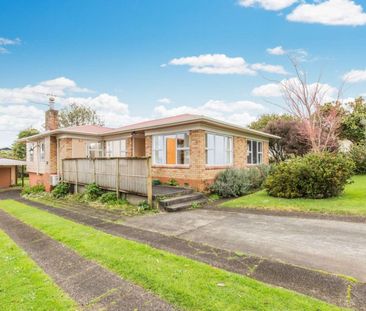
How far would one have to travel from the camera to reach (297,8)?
14031mm

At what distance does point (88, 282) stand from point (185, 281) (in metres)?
1.46

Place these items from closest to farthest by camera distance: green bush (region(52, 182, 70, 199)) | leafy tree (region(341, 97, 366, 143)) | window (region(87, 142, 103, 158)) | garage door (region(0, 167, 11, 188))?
green bush (region(52, 182, 70, 199)) → window (region(87, 142, 103, 158)) → leafy tree (region(341, 97, 366, 143)) → garage door (region(0, 167, 11, 188))

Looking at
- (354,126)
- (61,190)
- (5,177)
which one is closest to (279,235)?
(61,190)

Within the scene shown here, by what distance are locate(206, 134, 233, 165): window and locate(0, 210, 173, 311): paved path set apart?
8.10m

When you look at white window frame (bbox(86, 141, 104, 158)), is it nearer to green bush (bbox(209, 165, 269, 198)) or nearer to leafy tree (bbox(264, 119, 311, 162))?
green bush (bbox(209, 165, 269, 198))

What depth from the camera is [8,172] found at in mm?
24484

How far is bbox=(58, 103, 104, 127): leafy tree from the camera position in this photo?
40812 mm

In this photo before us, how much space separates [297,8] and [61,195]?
17.1 meters

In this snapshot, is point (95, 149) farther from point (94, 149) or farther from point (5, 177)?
point (5, 177)

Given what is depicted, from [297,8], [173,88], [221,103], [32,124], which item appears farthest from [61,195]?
[32,124]

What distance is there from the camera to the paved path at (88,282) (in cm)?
311

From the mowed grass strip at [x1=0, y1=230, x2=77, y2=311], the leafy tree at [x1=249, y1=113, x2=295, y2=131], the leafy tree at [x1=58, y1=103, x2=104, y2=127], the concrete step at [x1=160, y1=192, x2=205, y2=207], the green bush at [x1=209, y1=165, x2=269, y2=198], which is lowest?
the mowed grass strip at [x1=0, y1=230, x2=77, y2=311]

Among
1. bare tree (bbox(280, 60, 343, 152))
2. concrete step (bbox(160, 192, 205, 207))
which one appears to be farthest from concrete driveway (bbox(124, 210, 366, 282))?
bare tree (bbox(280, 60, 343, 152))

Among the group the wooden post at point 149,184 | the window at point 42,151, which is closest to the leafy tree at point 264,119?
the window at point 42,151
